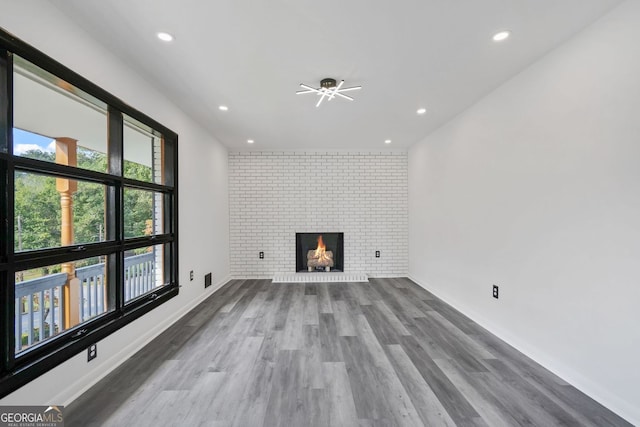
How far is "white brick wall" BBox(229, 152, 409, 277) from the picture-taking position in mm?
5059

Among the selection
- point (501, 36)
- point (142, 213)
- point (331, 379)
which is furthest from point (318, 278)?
point (501, 36)

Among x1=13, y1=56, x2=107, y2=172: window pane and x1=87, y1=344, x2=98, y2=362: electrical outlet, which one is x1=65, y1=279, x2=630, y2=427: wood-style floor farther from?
x1=13, y1=56, x2=107, y2=172: window pane

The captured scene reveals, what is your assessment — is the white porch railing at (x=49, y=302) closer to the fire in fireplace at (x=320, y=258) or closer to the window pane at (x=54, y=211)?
the window pane at (x=54, y=211)

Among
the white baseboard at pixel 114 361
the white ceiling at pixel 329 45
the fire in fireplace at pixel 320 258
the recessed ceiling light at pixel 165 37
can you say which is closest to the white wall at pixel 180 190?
the white baseboard at pixel 114 361

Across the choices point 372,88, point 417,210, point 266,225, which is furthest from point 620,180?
point 266,225

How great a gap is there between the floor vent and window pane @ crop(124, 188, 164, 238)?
8.04ft

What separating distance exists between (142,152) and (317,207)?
119 inches

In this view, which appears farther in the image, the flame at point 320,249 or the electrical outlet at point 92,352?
the flame at point 320,249

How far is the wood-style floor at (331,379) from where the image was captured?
1573 millimetres

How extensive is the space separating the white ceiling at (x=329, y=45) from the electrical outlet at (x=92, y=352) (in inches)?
89.9

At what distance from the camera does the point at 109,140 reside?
85.2 inches

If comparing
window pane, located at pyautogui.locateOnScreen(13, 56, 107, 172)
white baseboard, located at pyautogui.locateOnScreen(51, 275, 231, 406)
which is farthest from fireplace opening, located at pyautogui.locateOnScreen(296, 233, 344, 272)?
window pane, located at pyautogui.locateOnScreen(13, 56, 107, 172)

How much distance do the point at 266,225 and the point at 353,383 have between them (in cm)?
359

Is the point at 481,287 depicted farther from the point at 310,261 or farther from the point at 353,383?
the point at 310,261
